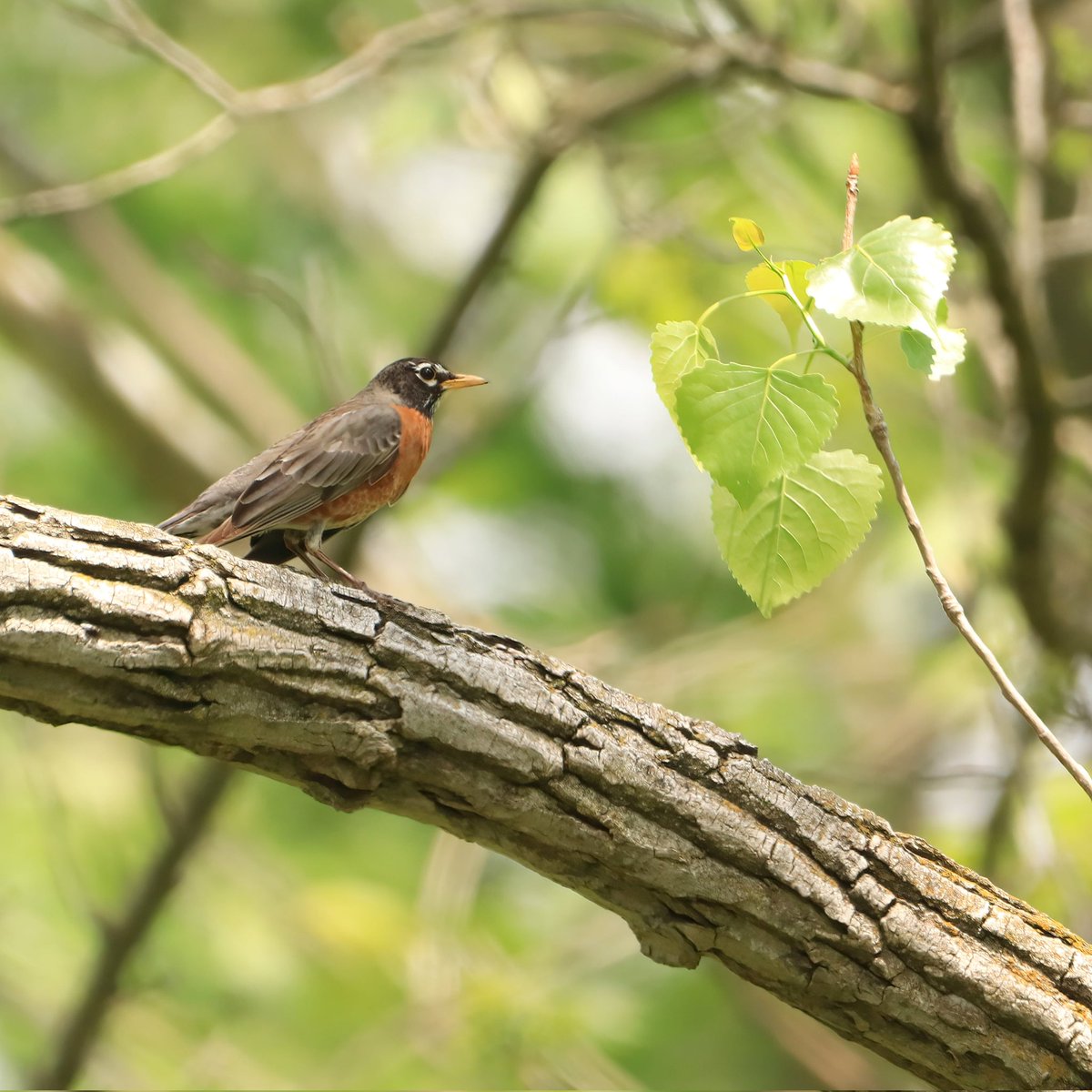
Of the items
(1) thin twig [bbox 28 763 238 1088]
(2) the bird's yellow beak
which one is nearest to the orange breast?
(2) the bird's yellow beak

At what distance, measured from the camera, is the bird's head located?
584 cm

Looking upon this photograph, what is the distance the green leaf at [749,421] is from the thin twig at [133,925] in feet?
14.0

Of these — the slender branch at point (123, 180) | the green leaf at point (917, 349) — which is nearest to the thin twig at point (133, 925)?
the slender branch at point (123, 180)

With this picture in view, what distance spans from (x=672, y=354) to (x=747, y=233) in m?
0.31

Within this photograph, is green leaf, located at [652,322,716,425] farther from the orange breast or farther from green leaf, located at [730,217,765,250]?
the orange breast

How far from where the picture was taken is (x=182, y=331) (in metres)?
8.62

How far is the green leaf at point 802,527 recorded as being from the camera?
299 cm

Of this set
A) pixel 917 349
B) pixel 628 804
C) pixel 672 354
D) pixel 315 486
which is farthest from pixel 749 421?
pixel 315 486

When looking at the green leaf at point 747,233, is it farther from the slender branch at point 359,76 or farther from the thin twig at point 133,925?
the thin twig at point 133,925

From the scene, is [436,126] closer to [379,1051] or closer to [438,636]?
[438,636]

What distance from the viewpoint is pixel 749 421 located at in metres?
2.82

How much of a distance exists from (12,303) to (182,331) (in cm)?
128

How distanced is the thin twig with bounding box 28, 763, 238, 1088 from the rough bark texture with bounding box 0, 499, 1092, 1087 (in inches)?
140

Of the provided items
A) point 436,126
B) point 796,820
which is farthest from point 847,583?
point 796,820
